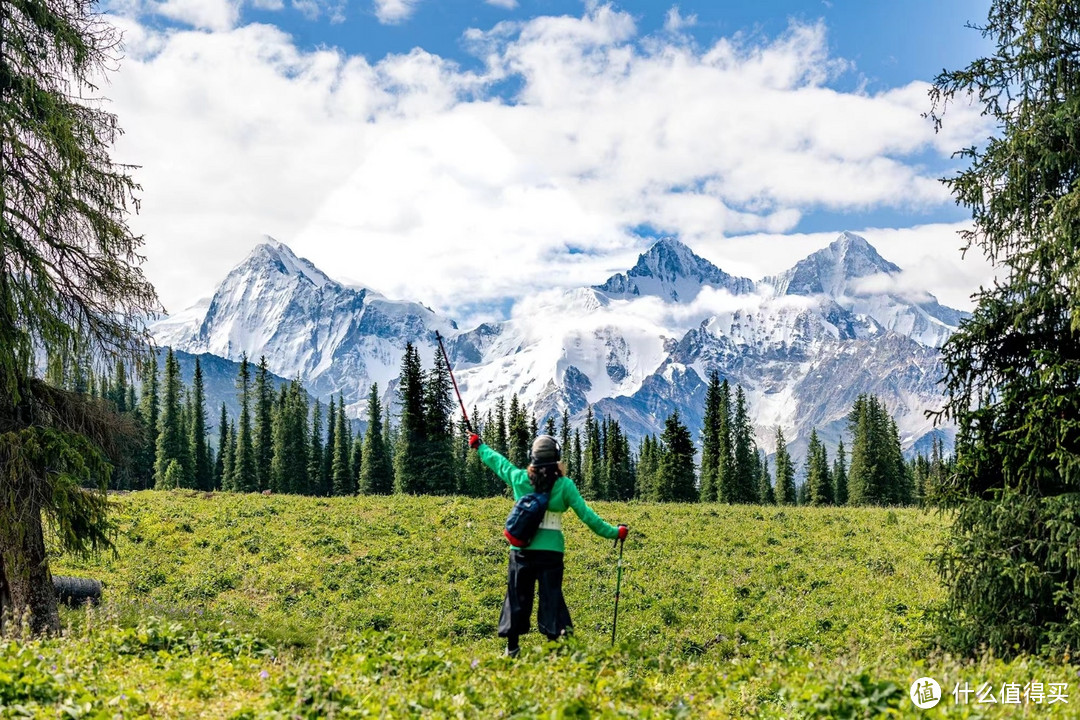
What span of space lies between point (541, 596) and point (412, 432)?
50273 mm

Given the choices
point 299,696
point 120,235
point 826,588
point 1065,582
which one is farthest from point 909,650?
point 120,235

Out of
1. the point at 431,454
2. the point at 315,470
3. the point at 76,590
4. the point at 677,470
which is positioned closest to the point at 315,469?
the point at 315,470

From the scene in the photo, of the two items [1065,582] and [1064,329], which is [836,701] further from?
[1064,329]

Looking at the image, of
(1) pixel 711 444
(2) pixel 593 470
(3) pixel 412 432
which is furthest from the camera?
(2) pixel 593 470

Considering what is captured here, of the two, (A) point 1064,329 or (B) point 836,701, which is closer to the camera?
(B) point 836,701

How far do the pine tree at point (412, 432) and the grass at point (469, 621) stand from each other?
89.3 feet

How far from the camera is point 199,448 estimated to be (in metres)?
84.3

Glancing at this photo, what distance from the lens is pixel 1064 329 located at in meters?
10.8

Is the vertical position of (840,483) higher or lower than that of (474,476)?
lower

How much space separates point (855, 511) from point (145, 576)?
25.2 m

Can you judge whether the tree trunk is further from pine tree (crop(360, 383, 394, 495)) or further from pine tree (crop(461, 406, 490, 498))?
pine tree (crop(461, 406, 490, 498))

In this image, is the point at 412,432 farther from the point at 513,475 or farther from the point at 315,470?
the point at 513,475

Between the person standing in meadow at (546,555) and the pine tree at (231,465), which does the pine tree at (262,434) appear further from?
the person standing in meadow at (546,555)

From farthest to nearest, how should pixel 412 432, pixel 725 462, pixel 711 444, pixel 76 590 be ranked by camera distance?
pixel 711 444, pixel 725 462, pixel 412 432, pixel 76 590
